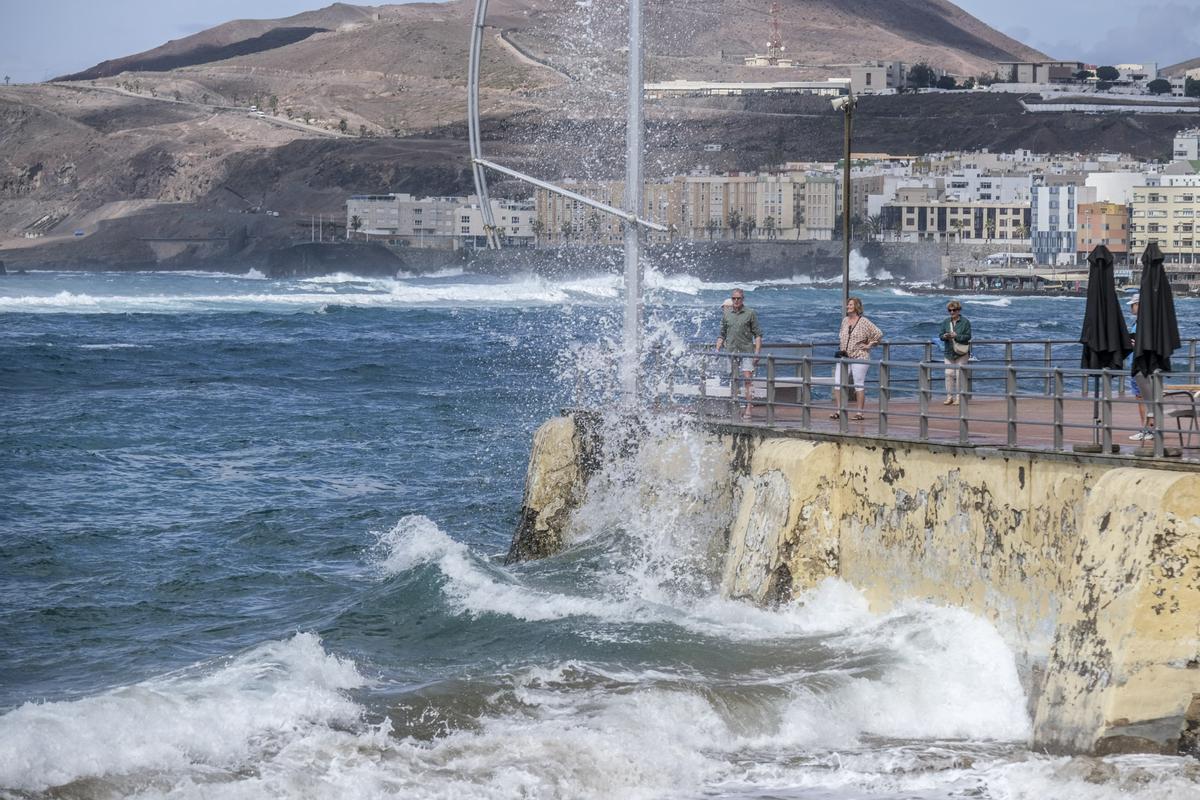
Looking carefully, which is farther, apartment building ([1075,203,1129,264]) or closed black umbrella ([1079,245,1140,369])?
apartment building ([1075,203,1129,264])

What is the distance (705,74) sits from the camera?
169250mm

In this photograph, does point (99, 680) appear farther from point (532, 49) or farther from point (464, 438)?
point (532, 49)

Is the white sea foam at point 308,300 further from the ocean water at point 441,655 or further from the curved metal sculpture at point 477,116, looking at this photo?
the curved metal sculpture at point 477,116

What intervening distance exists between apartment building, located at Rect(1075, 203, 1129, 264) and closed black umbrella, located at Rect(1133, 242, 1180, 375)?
17428 centimetres

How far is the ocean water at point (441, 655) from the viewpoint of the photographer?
12.3 metres

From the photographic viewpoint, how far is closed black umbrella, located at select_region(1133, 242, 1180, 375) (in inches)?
553

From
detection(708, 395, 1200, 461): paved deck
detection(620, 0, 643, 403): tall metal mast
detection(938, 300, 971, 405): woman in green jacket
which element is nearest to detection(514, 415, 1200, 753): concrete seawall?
detection(708, 395, 1200, 461): paved deck

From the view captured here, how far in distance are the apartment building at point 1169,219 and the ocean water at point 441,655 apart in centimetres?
15464

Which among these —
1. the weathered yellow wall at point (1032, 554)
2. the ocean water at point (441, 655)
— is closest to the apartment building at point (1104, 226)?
the ocean water at point (441, 655)

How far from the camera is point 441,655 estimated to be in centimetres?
1605

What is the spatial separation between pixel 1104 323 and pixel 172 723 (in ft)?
25.5

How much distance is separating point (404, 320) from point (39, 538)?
75348 mm

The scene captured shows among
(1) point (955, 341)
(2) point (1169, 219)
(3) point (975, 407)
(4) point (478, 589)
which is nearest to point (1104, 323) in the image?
(3) point (975, 407)

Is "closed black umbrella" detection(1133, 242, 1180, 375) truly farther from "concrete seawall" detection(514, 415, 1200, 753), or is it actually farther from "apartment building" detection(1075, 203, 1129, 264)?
"apartment building" detection(1075, 203, 1129, 264)
